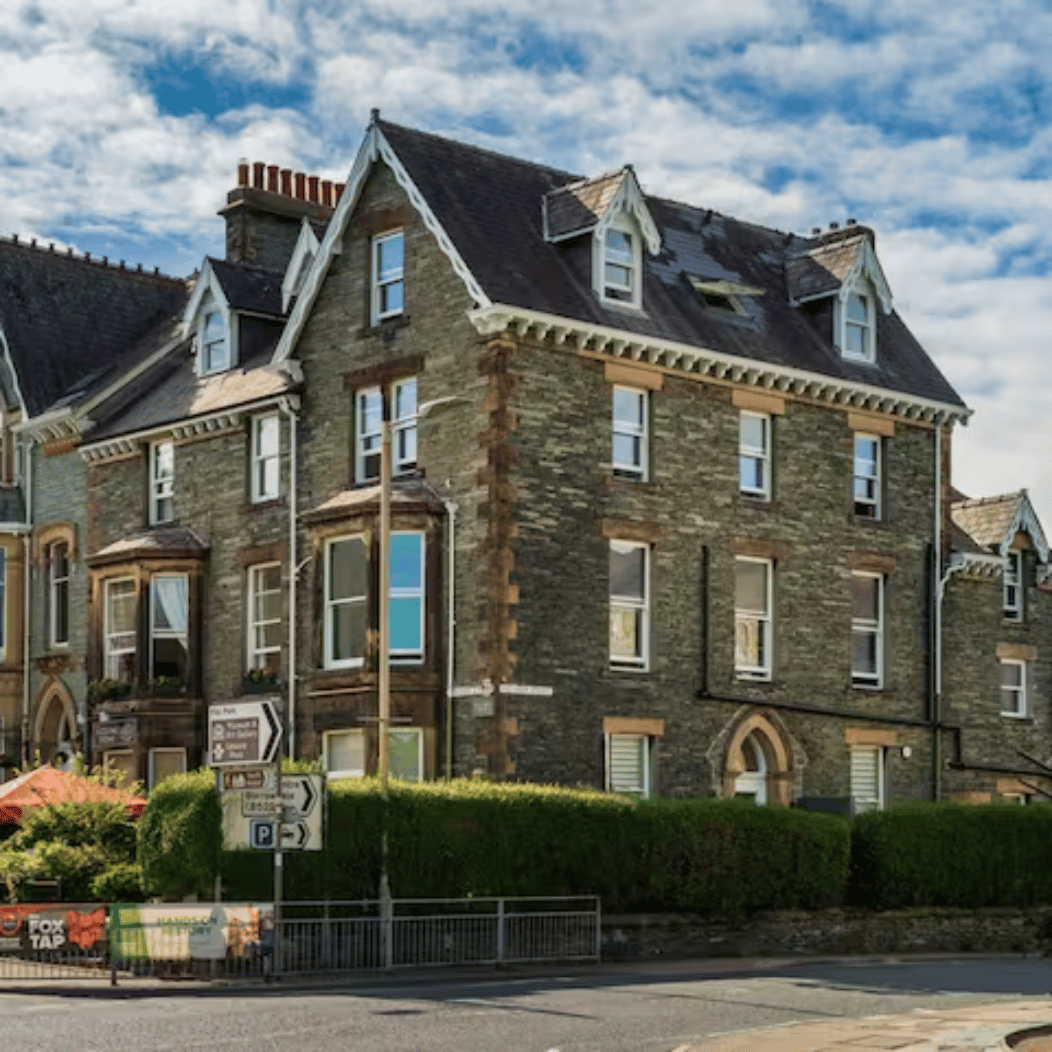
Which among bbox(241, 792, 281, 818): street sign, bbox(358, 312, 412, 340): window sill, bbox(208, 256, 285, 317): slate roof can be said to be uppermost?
bbox(208, 256, 285, 317): slate roof

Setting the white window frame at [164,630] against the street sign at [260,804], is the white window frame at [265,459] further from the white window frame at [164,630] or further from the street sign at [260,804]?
the street sign at [260,804]

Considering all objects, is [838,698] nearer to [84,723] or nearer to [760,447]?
[760,447]

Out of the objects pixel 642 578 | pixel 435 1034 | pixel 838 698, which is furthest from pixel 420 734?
pixel 435 1034

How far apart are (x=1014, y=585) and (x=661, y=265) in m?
13.4

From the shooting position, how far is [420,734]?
36.4 metres

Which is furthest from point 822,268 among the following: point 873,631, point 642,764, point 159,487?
point 159,487

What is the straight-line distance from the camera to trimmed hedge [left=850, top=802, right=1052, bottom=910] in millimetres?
36625

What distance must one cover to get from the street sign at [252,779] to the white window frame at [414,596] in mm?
7674

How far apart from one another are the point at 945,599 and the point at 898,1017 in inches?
899

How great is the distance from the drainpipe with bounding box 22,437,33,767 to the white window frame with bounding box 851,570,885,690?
18376 mm

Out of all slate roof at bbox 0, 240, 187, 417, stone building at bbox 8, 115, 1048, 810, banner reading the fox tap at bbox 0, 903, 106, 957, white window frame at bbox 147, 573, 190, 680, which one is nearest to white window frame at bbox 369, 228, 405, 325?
stone building at bbox 8, 115, 1048, 810

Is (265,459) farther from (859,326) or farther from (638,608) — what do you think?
(859,326)

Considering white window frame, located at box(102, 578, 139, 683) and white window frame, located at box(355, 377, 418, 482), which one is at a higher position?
white window frame, located at box(355, 377, 418, 482)

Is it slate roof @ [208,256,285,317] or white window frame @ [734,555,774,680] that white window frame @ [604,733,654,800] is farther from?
slate roof @ [208,256,285,317]
